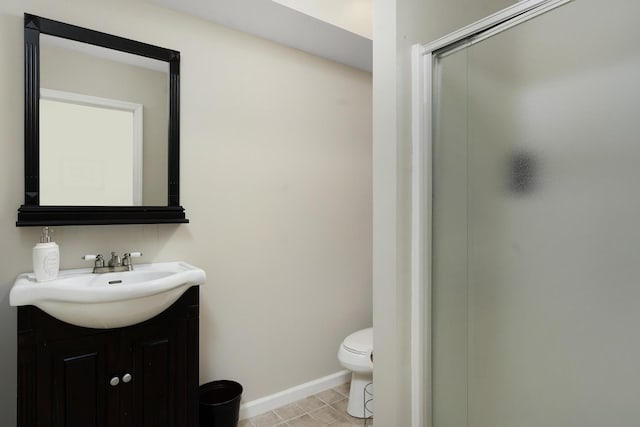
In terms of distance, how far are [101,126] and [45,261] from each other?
0.67 metres

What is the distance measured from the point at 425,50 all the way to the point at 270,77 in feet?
3.52

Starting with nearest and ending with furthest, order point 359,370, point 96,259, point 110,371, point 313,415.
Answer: point 110,371
point 96,259
point 359,370
point 313,415

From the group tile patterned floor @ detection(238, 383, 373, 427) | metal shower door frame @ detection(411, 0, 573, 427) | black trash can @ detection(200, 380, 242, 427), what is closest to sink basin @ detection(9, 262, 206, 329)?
black trash can @ detection(200, 380, 242, 427)

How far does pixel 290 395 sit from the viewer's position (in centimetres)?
226

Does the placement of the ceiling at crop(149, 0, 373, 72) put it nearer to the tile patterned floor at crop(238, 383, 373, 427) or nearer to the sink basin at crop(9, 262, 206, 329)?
the sink basin at crop(9, 262, 206, 329)

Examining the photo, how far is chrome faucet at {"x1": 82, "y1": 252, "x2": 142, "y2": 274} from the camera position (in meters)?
1.58

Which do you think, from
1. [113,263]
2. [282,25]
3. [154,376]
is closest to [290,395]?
[154,376]

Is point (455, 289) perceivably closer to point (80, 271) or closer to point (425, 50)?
point (425, 50)

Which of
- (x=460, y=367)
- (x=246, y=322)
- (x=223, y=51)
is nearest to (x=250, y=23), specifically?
(x=223, y=51)

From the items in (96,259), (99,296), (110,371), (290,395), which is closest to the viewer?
(99,296)

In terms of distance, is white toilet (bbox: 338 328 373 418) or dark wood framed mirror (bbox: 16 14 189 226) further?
white toilet (bbox: 338 328 373 418)

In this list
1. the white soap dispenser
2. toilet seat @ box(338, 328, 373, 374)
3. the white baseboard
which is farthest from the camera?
the white baseboard

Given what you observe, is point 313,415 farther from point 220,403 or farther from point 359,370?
point 220,403

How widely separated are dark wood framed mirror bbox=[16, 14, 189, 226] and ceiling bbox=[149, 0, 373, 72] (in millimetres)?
300
